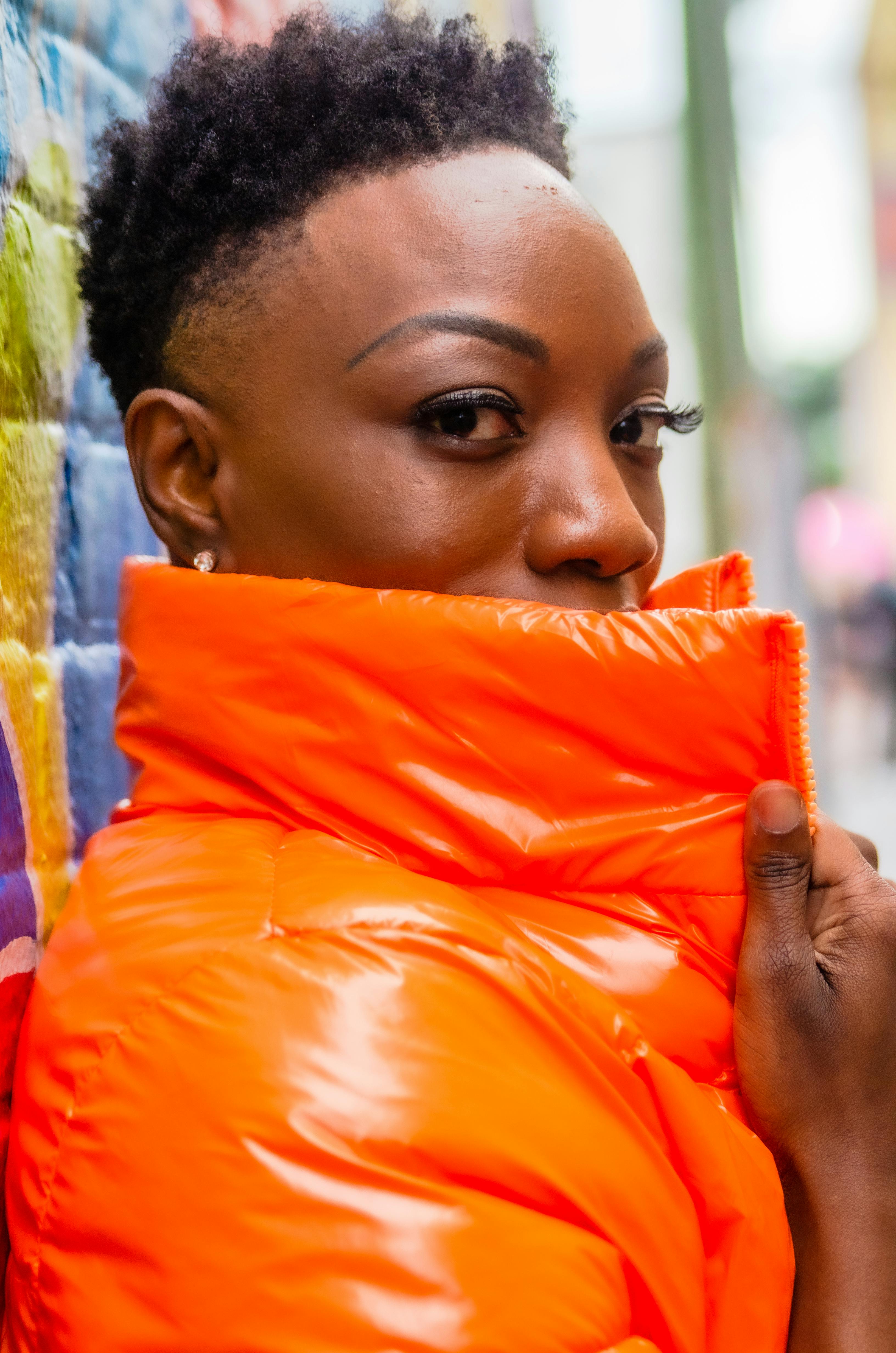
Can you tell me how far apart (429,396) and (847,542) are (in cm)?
770

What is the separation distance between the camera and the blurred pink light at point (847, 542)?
24.3 ft

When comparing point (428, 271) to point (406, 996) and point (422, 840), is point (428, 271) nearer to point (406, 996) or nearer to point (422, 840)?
point (422, 840)

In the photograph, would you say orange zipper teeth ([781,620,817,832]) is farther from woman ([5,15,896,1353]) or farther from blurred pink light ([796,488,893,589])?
blurred pink light ([796,488,893,589])

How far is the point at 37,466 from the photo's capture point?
1.17 meters

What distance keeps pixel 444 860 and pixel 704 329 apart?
2928 millimetres

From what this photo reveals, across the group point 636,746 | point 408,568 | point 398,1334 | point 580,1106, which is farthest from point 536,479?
point 398,1334

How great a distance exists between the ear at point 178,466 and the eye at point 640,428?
1.27 ft

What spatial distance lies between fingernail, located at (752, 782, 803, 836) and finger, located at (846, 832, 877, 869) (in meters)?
0.28

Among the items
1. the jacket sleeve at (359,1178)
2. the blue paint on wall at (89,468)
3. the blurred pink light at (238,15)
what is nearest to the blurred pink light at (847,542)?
the blurred pink light at (238,15)

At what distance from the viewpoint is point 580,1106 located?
2.41ft

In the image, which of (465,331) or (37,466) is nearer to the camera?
(465,331)

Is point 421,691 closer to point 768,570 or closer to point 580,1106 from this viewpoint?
point 580,1106

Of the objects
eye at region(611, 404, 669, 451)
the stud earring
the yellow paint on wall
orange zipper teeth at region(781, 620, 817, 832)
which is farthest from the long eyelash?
the yellow paint on wall

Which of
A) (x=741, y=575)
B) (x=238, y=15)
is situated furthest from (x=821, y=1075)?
(x=238, y=15)
